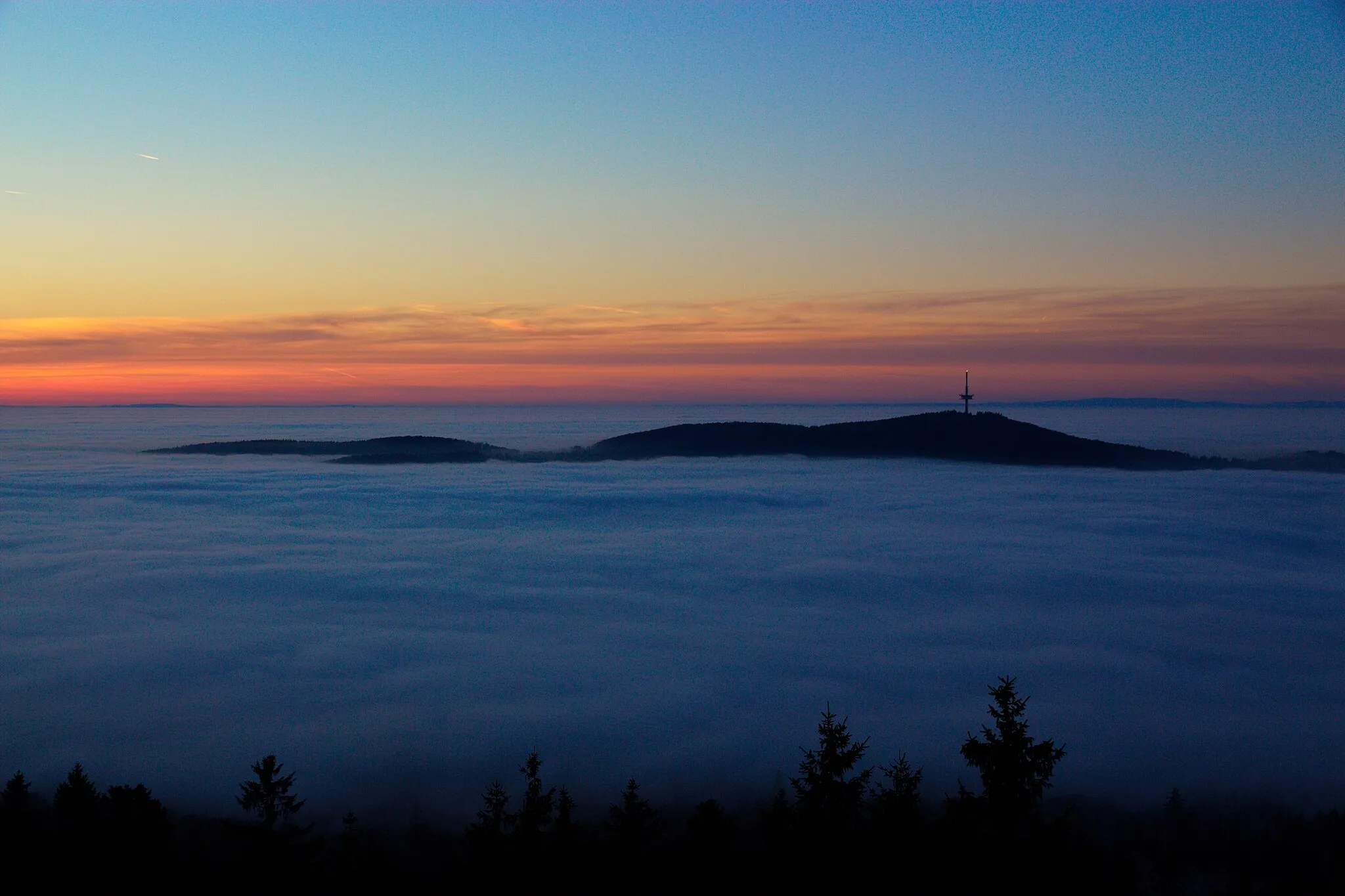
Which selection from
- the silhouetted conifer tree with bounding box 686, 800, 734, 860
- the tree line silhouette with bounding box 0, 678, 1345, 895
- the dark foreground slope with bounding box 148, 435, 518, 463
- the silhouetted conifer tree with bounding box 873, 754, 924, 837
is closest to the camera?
the tree line silhouette with bounding box 0, 678, 1345, 895

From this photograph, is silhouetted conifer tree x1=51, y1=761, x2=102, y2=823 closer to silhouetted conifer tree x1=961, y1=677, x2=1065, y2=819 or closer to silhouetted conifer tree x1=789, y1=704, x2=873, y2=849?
silhouetted conifer tree x1=789, y1=704, x2=873, y2=849

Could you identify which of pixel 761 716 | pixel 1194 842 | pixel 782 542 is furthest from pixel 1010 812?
→ pixel 782 542

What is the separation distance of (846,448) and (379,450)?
199ft

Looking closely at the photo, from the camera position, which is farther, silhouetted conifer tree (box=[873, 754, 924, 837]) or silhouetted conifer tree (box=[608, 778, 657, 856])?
silhouetted conifer tree (box=[608, 778, 657, 856])

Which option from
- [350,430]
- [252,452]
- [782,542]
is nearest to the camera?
[782,542]

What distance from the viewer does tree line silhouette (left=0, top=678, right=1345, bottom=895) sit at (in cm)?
1427

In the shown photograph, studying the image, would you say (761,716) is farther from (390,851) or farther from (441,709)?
(390,851)

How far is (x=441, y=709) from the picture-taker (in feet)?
106

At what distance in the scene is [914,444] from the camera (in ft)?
382

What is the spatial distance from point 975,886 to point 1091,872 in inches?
126

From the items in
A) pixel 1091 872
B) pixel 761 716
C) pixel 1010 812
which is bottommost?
pixel 761 716

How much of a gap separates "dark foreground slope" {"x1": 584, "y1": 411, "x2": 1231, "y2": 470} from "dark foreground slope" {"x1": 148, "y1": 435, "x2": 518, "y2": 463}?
15.2 metres

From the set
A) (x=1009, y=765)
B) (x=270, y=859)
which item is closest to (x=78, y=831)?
(x=270, y=859)

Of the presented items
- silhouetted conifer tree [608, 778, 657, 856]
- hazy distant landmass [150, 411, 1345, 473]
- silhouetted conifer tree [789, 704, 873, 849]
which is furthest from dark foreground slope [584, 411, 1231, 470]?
silhouetted conifer tree [608, 778, 657, 856]
